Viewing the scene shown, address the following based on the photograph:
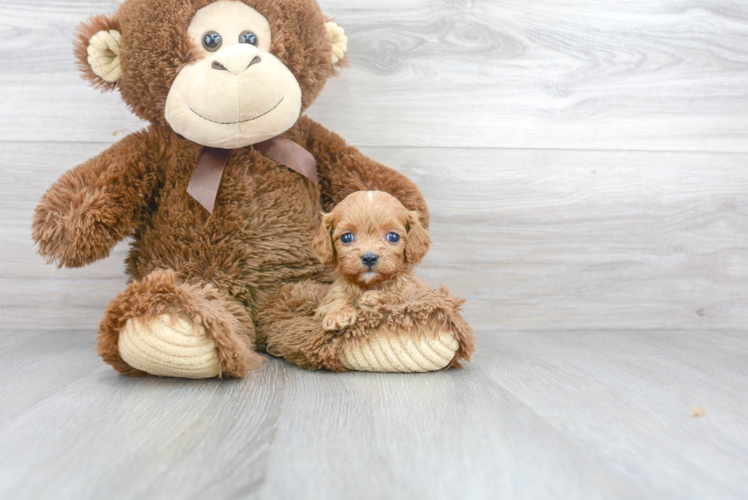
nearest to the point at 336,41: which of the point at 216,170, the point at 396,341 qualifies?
the point at 216,170

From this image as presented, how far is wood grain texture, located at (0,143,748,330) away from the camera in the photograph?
1105mm

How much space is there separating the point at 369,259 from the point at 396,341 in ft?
0.38

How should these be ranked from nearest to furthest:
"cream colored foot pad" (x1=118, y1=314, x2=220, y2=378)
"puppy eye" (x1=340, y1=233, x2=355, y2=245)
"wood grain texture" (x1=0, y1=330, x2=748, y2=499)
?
"wood grain texture" (x1=0, y1=330, x2=748, y2=499)
"cream colored foot pad" (x1=118, y1=314, x2=220, y2=378)
"puppy eye" (x1=340, y1=233, x2=355, y2=245)

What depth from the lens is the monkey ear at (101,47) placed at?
0.84 meters

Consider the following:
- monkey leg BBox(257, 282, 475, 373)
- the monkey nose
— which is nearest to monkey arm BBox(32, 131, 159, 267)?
the monkey nose

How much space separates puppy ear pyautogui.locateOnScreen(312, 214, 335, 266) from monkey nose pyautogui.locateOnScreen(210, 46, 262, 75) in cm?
24

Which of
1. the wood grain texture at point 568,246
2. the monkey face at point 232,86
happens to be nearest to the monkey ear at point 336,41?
the monkey face at point 232,86

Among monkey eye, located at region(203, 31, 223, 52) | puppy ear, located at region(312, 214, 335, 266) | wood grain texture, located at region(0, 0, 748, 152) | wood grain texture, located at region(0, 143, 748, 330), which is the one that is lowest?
wood grain texture, located at region(0, 143, 748, 330)

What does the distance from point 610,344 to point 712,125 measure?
54cm

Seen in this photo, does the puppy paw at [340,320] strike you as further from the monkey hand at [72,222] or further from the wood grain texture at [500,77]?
the wood grain texture at [500,77]

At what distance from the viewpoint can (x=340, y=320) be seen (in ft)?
2.44

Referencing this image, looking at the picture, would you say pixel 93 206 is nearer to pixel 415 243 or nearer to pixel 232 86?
pixel 232 86

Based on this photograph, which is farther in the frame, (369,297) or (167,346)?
(369,297)

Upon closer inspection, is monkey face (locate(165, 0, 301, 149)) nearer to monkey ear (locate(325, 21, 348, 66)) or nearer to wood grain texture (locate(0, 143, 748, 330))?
monkey ear (locate(325, 21, 348, 66))
